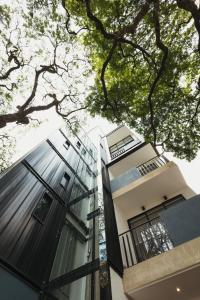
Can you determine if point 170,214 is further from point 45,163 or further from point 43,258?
point 45,163

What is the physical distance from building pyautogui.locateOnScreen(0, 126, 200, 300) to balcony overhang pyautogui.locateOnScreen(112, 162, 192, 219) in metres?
0.05

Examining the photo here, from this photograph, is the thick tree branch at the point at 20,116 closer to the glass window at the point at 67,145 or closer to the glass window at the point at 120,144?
the glass window at the point at 67,145

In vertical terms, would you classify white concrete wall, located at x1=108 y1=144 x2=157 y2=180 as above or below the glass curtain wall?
below

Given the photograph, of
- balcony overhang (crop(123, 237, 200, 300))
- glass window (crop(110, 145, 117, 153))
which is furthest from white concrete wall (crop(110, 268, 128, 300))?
glass window (crop(110, 145, 117, 153))

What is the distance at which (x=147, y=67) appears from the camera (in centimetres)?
873

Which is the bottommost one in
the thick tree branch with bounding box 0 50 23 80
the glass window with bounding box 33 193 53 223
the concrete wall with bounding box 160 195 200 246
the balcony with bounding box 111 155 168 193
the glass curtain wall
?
the balcony with bounding box 111 155 168 193

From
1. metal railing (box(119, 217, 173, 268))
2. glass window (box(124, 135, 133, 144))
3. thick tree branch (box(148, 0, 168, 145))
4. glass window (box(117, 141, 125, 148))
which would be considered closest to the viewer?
thick tree branch (box(148, 0, 168, 145))

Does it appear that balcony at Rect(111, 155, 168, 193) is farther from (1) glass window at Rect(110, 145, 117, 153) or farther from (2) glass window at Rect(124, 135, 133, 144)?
(1) glass window at Rect(110, 145, 117, 153)

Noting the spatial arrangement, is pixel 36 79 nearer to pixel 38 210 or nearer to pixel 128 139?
pixel 38 210

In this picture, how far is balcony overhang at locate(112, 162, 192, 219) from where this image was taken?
31.9 ft

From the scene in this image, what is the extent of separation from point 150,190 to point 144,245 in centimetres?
312

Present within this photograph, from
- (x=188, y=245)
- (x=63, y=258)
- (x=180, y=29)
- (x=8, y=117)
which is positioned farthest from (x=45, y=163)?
(x=180, y=29)

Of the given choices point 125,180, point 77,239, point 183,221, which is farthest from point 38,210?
point 125,180

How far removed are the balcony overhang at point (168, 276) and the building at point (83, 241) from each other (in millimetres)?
24
